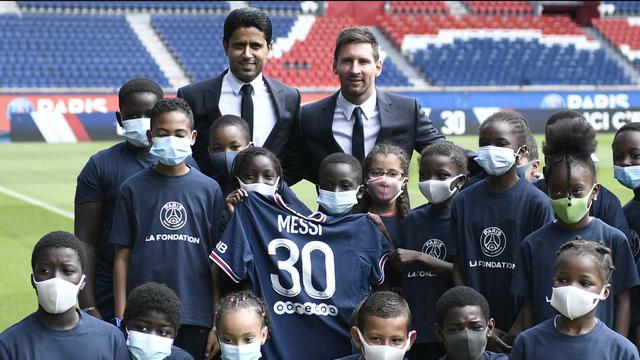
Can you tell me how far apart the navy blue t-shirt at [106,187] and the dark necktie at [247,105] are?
2.73ft

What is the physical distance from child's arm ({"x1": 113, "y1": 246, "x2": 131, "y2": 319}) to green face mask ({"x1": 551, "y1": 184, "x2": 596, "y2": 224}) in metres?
2.19

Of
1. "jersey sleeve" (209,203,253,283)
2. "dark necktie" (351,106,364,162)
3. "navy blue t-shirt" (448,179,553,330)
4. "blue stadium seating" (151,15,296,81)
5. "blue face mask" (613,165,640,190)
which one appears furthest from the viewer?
"blue stadium seating" (151,15,296,81)

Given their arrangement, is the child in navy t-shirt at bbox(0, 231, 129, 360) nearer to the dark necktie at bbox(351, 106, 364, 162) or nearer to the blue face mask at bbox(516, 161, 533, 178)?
the dark necktie at bbox(351, 106, 364, 162)

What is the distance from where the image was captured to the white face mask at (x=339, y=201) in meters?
5.41

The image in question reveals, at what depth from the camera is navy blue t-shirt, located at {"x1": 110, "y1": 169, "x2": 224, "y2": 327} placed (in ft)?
16.4

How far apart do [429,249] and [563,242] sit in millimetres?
847

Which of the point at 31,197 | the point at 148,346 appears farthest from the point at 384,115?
the point at 31,197

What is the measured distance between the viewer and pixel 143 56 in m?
31.0

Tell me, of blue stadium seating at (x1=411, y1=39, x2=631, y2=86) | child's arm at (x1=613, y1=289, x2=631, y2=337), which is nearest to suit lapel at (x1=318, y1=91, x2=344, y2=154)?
child's arm at (x1=613, y1=289, x2=631, y2=337)

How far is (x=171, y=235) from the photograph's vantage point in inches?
198

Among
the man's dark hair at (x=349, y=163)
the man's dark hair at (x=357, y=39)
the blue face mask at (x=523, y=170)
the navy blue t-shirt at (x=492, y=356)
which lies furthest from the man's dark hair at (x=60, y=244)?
the blue face mask at (x=523, y=170)

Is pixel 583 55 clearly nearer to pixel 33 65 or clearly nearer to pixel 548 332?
pixel 33 65

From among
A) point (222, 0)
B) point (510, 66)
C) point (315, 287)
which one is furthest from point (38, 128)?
point (315, 287)

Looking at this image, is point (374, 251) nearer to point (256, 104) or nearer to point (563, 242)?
point (563, 242)
